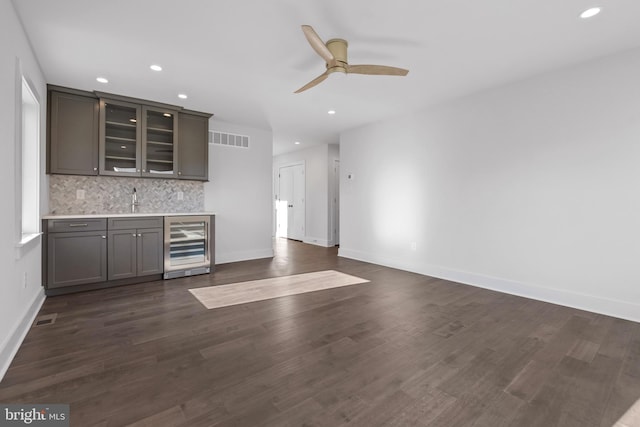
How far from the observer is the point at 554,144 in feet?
10.9

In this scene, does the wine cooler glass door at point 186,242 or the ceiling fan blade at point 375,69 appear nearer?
the ceiling fan blade at point 375,69

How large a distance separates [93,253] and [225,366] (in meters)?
2.75

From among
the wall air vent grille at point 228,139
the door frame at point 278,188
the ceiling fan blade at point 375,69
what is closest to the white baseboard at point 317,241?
the door frame at point 278,188

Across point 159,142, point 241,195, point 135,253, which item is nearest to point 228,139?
point 241,195

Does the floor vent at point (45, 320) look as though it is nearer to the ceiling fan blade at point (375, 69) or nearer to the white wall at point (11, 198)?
the white wall at point (11, 198)

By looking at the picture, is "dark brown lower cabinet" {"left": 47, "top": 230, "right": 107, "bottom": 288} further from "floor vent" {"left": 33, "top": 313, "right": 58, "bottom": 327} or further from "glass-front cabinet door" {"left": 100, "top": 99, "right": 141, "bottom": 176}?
"glass-front cabinet door" {"left": 100, "top": 99, "right": 141, "bottom": 176}

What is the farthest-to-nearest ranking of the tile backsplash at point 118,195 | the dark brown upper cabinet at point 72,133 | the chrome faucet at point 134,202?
the chrome faucet at point 134,202 → the tile backsplash at point 118,195 → the dark brown upper cabinet at point 72,133

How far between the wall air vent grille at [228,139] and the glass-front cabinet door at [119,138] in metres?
1.25

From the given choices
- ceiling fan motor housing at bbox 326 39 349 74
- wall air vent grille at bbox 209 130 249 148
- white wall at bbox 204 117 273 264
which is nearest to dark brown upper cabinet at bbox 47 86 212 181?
wall air vent grille at bbox 209 130 249 148

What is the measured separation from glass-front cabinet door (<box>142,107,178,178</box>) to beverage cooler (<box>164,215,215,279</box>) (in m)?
0.81

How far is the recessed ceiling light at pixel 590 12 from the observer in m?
2.25

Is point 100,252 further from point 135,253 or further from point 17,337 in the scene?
point 17,337

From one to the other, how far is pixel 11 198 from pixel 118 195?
2.29 m

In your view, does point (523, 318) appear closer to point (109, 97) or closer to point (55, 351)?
point (55, 351)
